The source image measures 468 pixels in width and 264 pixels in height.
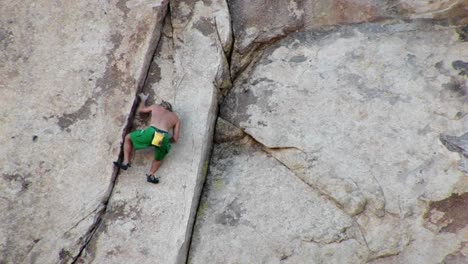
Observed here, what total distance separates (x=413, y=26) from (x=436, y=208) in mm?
2236

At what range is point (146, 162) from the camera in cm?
552

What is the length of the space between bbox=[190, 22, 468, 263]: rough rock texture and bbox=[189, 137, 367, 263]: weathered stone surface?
1cm

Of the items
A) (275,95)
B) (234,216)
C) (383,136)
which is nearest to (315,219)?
(234,216)

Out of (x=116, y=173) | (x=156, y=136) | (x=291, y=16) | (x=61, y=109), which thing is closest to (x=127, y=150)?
(x=116, y=173)

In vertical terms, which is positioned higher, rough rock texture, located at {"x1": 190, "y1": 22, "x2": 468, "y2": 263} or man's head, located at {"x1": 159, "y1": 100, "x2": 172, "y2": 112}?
man's head, located at {"x1": 159, "y1": 100, "x2": 172, "y2": 112}

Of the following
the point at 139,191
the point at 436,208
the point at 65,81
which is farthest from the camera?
the point at 65,81

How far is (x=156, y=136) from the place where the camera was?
17.1ft

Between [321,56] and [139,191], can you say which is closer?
[139,191]

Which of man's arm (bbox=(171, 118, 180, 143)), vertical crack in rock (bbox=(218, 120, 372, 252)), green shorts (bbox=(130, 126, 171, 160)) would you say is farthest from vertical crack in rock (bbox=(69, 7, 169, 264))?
vertical crack in rock (bbox=(218, 120, 372, 252))

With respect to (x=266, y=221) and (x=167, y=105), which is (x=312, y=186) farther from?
(x=167, y=105)

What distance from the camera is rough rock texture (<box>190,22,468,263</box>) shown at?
5.00 m

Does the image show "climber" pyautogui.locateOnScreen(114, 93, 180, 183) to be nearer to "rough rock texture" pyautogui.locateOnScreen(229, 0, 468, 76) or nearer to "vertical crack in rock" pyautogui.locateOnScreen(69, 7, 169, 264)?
Result: "vertical crack in rock" pyautogui.locateOnScreen(69, 7, 169, 264)

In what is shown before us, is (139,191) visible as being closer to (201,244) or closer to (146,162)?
(146,162)

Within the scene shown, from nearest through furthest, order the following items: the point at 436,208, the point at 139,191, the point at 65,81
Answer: the point at 436,208, the point at 139,191, the point at 65,81
